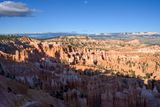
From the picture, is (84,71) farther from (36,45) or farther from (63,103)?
(63,103)

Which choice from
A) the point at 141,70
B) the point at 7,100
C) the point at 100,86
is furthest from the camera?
the point at 141,70

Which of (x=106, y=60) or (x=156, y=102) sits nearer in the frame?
(x=156, y=102)

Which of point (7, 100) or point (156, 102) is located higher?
point (7, 100)

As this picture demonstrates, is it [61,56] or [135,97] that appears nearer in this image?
[135,97]

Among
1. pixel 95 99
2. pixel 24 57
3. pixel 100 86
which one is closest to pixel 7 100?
pixel 95 99

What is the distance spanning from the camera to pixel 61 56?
109 metres

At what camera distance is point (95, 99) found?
52281 millimetres

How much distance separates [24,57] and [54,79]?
73.4 ft

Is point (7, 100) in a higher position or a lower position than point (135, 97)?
higher

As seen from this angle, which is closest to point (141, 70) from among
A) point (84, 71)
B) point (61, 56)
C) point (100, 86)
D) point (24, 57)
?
point (61, 56)

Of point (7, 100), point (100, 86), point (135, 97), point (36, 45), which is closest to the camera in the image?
point (7, 100)

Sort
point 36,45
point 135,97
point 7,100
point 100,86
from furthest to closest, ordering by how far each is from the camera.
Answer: point 36,45, point 100,86, point 135,97, point 7,100

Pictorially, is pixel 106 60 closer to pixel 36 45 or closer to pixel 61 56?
pixel 61 56

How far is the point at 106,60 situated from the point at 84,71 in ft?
132
